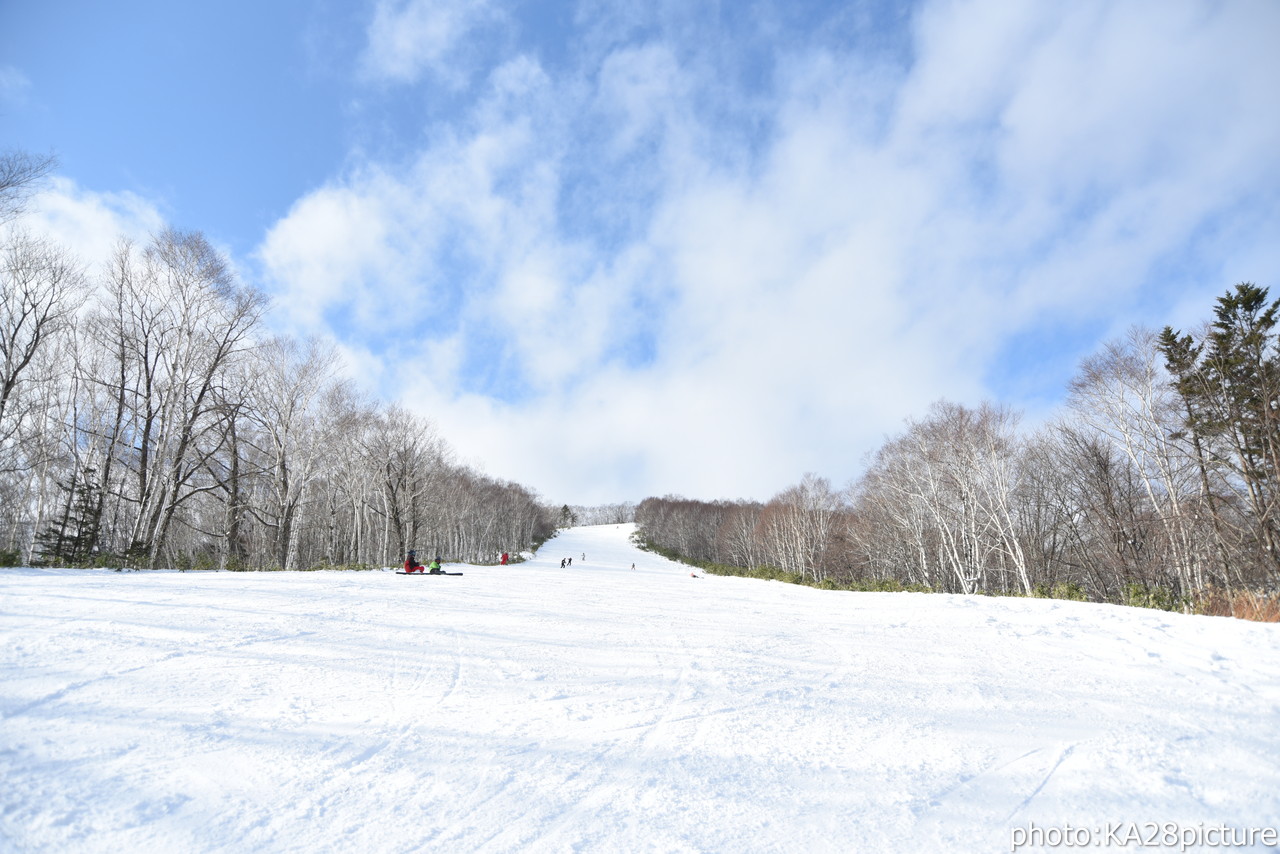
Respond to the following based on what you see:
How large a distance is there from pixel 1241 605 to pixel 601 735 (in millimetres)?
9830

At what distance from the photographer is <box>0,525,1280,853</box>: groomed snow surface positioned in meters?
2.37

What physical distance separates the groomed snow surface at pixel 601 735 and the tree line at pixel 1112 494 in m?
6.83

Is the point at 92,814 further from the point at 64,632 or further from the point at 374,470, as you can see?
the point at 374,470

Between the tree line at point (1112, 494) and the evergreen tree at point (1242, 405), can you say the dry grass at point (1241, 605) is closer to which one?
the tree line at point (1112, 494)

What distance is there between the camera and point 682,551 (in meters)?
78.8

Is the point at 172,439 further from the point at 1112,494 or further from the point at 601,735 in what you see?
the point at 1112,494

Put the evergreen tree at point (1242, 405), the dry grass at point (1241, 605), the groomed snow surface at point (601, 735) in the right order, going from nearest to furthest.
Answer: the groomed snow surface at point (601, 735), the dry grass at point (1241, 605), the evergreen tree at point (1242, 405)

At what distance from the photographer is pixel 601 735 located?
339 cm

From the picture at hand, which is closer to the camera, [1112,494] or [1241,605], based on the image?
[1241,605]

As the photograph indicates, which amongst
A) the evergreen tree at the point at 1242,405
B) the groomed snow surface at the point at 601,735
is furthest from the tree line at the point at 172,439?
the evergreen tree at the point at 1242,405

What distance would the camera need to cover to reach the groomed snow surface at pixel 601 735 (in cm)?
237

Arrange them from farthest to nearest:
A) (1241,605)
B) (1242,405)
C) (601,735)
Result: (1242,405), (1241,605), (601,735)

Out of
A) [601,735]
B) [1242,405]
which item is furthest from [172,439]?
[1242,405]

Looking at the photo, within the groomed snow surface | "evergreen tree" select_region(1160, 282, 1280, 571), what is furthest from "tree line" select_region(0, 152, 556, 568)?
"evergreen tree" select_region(1160, 282, 1280, 571)
